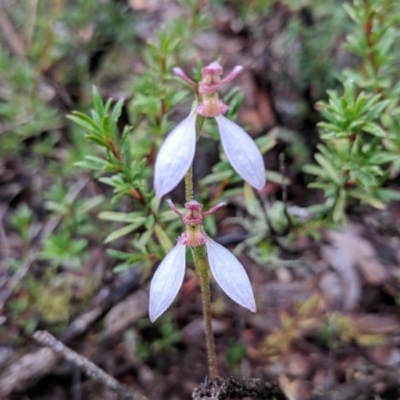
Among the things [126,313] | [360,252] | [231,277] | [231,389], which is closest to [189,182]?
[231,277]

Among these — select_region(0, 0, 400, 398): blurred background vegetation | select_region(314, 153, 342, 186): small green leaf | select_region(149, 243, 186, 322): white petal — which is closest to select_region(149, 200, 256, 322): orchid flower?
select_region(149, 243, 186, 322): white petal

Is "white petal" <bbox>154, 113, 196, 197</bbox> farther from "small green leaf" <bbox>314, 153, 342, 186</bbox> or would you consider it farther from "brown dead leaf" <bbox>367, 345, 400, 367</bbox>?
"brown dead leaf" <bbox>367, 345, 400, 367</bbox>

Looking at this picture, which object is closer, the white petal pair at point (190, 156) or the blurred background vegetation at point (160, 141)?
the white petal pair at point (190, 156)

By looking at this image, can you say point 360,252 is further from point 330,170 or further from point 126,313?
point 126,313

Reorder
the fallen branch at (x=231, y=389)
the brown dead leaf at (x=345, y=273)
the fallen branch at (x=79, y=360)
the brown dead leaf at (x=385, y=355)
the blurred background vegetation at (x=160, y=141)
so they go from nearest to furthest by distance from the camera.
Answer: the fallen branch at (x=231, y=389) < the fallen branch at (x=79, y=360) < the blurred background vegetation at (x=160, y=141) < the brown dead leaf at (x=385, y=355) < the brown dead leaf at (x=345, y=273)

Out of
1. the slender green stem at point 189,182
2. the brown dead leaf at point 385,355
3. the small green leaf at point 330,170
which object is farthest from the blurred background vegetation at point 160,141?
the slender green stem at point 189,182

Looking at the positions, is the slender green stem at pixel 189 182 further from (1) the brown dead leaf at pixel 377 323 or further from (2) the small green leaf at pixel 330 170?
(1) the brown dead leaf at pixel 377 323

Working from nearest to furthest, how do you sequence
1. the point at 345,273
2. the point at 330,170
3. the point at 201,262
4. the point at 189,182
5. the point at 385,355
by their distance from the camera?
the point at 189,182
the point at 201,262
the point at 330,170
the point at 385,355
the point at 345,273
